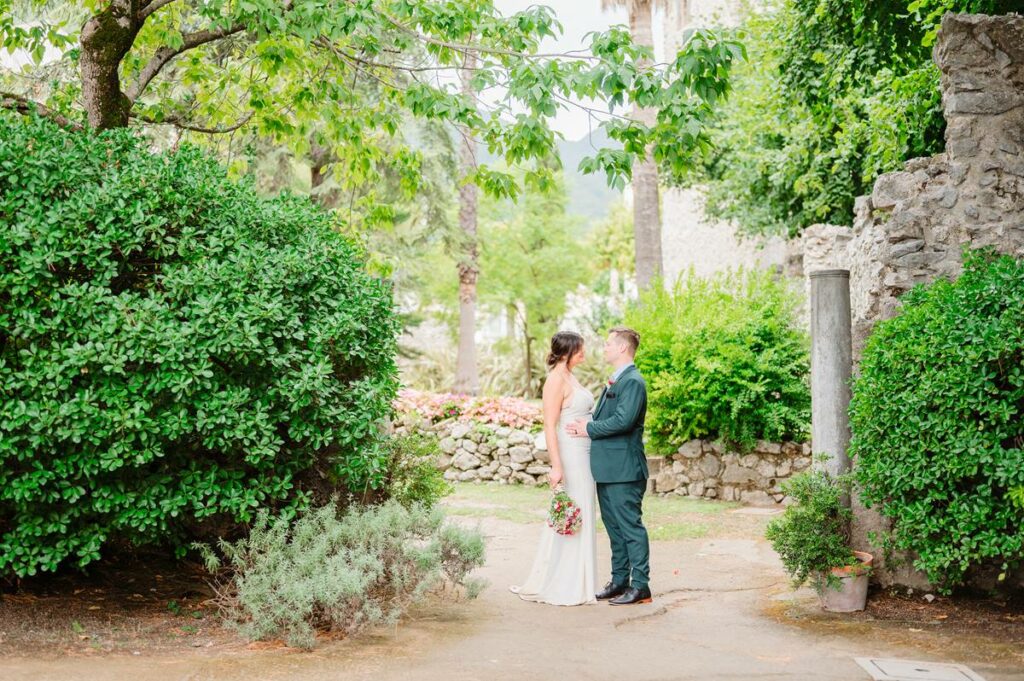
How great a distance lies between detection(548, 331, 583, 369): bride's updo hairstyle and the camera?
7020mm

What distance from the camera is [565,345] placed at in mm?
7012

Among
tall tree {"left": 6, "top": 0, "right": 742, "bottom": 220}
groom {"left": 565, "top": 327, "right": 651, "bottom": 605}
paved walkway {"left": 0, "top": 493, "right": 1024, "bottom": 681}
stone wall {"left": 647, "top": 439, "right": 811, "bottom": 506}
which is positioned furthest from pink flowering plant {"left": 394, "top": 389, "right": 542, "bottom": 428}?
groom {"left": 565, "top": 327, "right": 651, "bottom": 605}

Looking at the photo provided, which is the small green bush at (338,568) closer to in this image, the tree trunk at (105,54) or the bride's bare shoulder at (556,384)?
the bride's bare shoulder at (556,384)

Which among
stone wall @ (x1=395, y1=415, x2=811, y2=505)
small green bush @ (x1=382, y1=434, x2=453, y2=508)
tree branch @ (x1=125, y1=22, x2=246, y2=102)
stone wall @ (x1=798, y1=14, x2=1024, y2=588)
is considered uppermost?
tree branch @ (x1=125, y1=22, x2=246, y2=102)

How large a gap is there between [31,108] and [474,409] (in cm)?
1062

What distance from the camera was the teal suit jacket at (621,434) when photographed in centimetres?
670

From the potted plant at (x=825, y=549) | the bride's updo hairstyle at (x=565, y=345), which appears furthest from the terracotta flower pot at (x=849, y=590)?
the bride's updo hairstyle at (x=565, y=345)

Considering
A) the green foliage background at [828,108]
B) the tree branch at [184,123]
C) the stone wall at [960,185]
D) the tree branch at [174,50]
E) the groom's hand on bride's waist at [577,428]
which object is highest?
the green foliage background at [828,108]

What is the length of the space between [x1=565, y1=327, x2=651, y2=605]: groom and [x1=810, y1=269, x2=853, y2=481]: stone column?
1346mm

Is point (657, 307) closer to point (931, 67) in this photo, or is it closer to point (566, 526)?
point (931, 67)

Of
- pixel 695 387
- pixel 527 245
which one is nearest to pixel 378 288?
pixel 695 387

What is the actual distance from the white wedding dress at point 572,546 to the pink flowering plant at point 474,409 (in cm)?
872

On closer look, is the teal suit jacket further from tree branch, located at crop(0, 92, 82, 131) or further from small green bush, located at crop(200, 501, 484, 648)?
tree branch, located at crop(0, 92, 82, 131)

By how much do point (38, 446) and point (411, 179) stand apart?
15.5ft
